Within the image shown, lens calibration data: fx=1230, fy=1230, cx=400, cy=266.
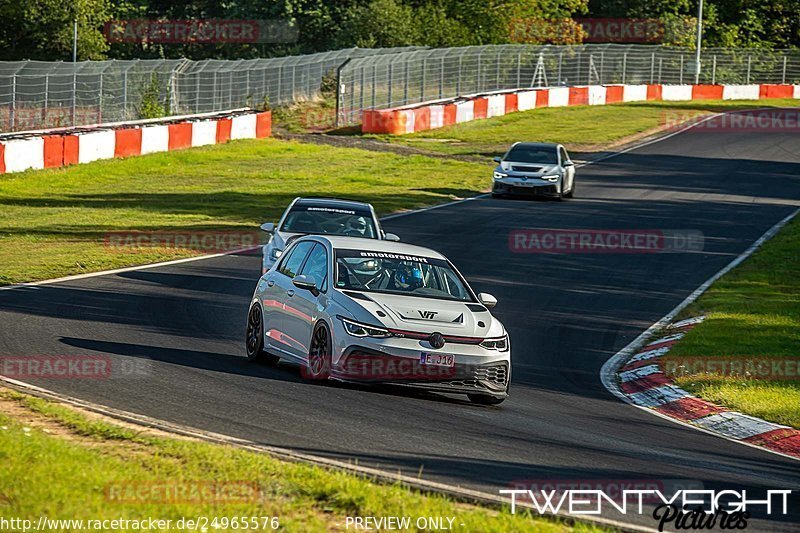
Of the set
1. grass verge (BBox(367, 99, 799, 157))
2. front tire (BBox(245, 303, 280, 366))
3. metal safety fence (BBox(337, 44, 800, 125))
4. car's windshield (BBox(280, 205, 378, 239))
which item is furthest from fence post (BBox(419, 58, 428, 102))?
front tire (BBox(245, 303, 280, 366))

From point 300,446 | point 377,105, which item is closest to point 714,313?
point 300,446

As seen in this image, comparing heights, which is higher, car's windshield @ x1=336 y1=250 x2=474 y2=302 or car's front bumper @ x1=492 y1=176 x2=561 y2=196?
car's windshield @ x1=336 y1=250 x2=474 y2=302

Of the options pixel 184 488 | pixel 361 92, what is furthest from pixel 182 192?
pixel 184 488

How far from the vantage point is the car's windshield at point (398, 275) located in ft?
41.1

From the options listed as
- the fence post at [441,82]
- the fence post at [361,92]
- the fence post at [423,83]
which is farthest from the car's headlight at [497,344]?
the fence post at [441,82]

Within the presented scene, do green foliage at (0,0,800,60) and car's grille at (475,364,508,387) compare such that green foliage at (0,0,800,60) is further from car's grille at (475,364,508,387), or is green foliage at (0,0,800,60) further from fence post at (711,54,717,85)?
car's grille at (475,364,508,387)

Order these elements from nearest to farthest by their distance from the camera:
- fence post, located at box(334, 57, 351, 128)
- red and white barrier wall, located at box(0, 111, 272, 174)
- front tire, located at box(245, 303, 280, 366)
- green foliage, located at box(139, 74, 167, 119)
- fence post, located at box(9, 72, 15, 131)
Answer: front tire, located at box(245, 303, 280, 366), red and white barrier wall, located at box(0, 111, 272, 174), fence post, located at box(9, 72, 15, 131), green foliage, located at box(139, 74, 167, 119), fence post, located at box(334, 57, 351, 128)

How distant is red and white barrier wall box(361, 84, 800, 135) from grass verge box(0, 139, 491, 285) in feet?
17.1

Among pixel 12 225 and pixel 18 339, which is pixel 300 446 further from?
pixel 12 225

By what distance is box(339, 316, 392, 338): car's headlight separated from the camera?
11570 mm

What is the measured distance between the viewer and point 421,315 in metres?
11.9

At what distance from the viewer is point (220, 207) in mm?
30047

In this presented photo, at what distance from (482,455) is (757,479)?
6.99 feet

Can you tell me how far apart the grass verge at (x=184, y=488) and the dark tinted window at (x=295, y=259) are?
499 cm
